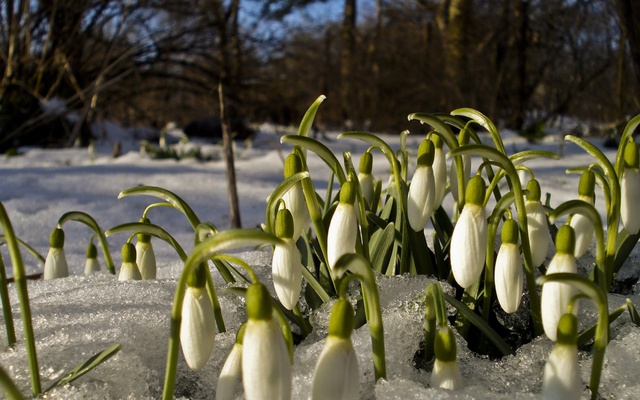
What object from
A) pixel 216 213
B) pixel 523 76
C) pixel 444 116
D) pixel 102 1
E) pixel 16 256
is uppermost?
pixel 102 1

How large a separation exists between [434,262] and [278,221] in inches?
15.2

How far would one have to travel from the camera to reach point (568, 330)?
54 cm

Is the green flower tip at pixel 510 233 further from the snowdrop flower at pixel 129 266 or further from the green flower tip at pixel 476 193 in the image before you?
the snowdrop flower at pixel 129 266

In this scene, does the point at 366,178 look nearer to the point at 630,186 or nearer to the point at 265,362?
the point at 630,186

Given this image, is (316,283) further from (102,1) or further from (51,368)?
(102,1)

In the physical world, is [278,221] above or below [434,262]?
above

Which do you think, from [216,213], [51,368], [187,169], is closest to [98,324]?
[51,368]

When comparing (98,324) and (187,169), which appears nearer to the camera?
(98,324)

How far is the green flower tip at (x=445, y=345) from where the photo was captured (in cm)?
60

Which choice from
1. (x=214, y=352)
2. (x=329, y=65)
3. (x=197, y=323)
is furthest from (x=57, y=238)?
(x=329, y=65)

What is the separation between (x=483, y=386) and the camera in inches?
26.3

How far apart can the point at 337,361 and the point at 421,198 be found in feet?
1.06

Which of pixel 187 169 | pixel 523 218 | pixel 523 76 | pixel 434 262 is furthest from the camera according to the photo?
pixel 523 76

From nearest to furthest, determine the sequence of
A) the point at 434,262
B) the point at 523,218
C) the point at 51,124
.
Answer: the point at 523,218 < the point at 434,262 < the point at 51,124
